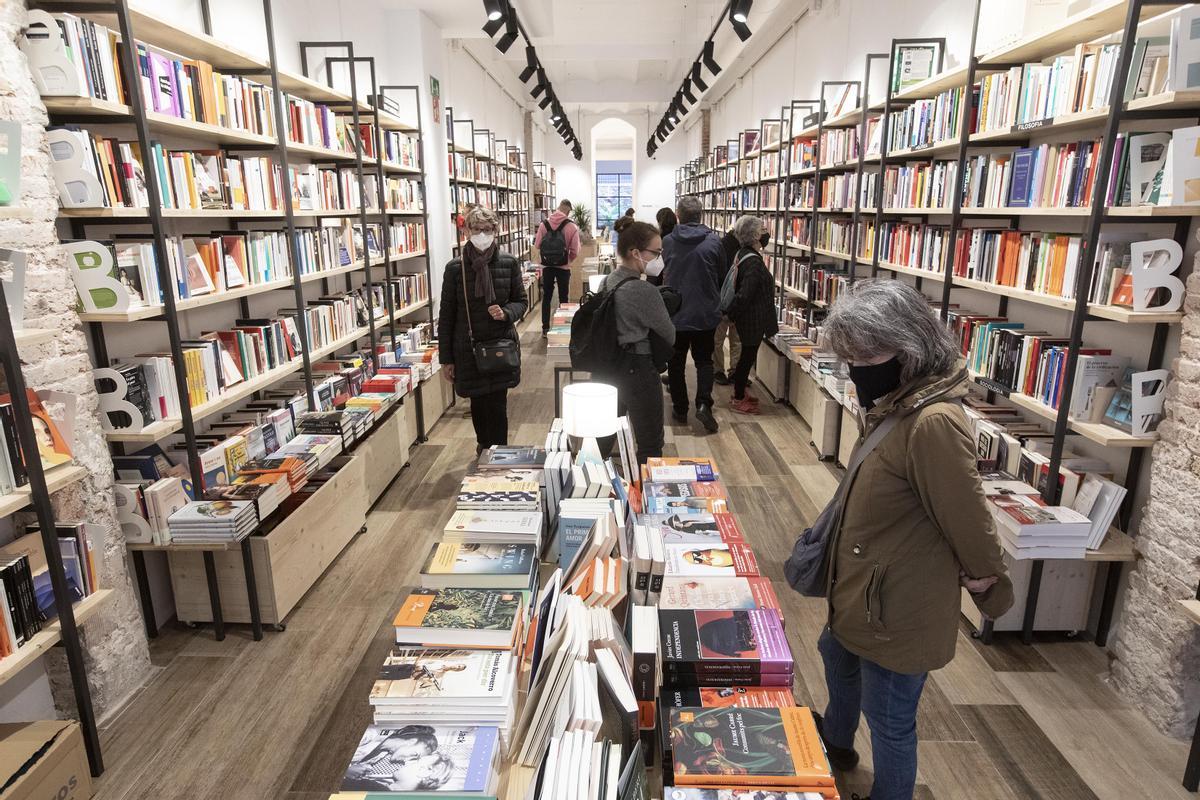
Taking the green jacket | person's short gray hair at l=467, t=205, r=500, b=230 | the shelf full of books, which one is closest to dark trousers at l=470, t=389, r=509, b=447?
person's short gray hair at l=467, t=205, r=500, b=230

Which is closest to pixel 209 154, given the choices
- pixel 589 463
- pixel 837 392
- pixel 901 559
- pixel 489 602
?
pixel 589 463

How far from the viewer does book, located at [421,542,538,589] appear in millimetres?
2094

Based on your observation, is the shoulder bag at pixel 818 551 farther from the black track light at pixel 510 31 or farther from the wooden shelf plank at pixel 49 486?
the black track light at pixel 510 31

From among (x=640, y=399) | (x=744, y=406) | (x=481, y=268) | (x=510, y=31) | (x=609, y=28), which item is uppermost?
(x=609, y=28)

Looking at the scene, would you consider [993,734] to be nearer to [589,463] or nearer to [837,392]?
[589,463]

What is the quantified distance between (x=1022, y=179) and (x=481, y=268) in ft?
9.00

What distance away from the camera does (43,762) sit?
2.06 meters

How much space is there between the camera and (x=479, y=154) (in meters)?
9.35

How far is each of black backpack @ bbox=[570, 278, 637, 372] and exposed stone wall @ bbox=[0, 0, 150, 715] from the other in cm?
213

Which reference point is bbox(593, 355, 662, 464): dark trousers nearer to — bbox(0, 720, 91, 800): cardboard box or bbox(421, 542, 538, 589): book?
bbox(421, 542, 538, 589): book

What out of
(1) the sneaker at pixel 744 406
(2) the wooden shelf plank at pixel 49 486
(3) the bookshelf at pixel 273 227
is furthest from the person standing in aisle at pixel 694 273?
(2) the wooden shelf plank at pixel 49 486

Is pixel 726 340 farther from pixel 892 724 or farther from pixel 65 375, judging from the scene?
pixel 65 375

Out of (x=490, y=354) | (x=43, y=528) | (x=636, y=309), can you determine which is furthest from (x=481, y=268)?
(x=43, y=528)

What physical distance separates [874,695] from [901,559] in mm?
429
